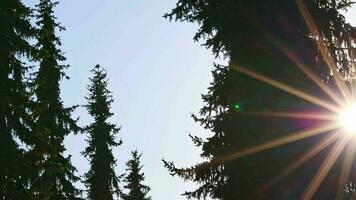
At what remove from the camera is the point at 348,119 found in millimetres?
12750

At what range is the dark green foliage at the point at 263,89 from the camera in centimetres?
1238

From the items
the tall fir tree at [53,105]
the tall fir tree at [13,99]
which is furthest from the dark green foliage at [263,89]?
the tall fir tree at [53,105]

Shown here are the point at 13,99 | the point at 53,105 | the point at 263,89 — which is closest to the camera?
the point at 263,89

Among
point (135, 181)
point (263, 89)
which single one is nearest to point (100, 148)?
point (135, 181)

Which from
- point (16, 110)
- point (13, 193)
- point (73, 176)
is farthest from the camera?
point (73, 176)

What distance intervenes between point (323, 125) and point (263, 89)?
180 centimetres

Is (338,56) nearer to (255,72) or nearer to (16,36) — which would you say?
(255,72)

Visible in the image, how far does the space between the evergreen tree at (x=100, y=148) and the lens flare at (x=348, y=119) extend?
2671 centimetres

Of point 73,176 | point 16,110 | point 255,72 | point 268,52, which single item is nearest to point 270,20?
point 268,52

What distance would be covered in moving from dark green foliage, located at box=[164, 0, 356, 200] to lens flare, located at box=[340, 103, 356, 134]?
64 cm

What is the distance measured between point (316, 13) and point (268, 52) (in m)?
1.60

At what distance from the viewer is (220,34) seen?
14031 millimetres

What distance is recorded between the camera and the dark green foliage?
1238 centimetres

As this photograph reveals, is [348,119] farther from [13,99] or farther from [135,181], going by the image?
[135,181]
